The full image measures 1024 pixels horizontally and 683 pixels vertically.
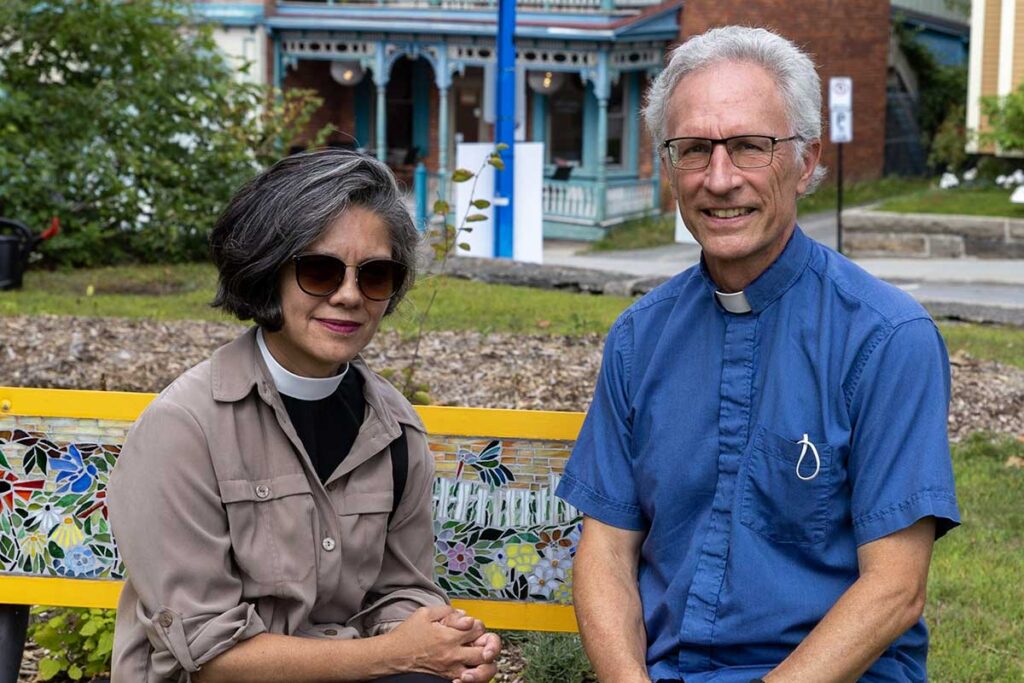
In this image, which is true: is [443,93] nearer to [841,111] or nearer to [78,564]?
[841,111]

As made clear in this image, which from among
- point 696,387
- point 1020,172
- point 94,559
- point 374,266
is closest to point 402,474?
point 374,266

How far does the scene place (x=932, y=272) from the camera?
16.9m

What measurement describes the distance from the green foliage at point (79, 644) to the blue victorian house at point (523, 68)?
21.0 metres

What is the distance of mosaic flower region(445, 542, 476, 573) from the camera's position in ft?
12.2

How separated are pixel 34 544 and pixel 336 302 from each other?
1.22m

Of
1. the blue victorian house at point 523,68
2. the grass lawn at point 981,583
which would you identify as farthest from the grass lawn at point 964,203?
the grass lawn at point 981,583

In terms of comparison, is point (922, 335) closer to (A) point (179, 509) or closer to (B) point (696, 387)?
(B) point (696, 387)

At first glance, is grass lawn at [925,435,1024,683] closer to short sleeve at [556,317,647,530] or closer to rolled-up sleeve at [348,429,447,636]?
short sleeve at [556,317,647,530]

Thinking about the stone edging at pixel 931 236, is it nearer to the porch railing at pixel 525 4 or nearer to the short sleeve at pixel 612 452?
the porch railing at pixel 525 4

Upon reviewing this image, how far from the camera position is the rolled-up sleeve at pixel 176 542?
2.78 metres

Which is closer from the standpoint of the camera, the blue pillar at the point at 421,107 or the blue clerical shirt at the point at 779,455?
the blue clerical shirt at the point at 779,455

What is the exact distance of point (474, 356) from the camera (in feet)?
26.5

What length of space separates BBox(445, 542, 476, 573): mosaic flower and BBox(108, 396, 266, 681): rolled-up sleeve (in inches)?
36.9

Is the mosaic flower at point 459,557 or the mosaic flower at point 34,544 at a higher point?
the mosaic flower at point 34,544
